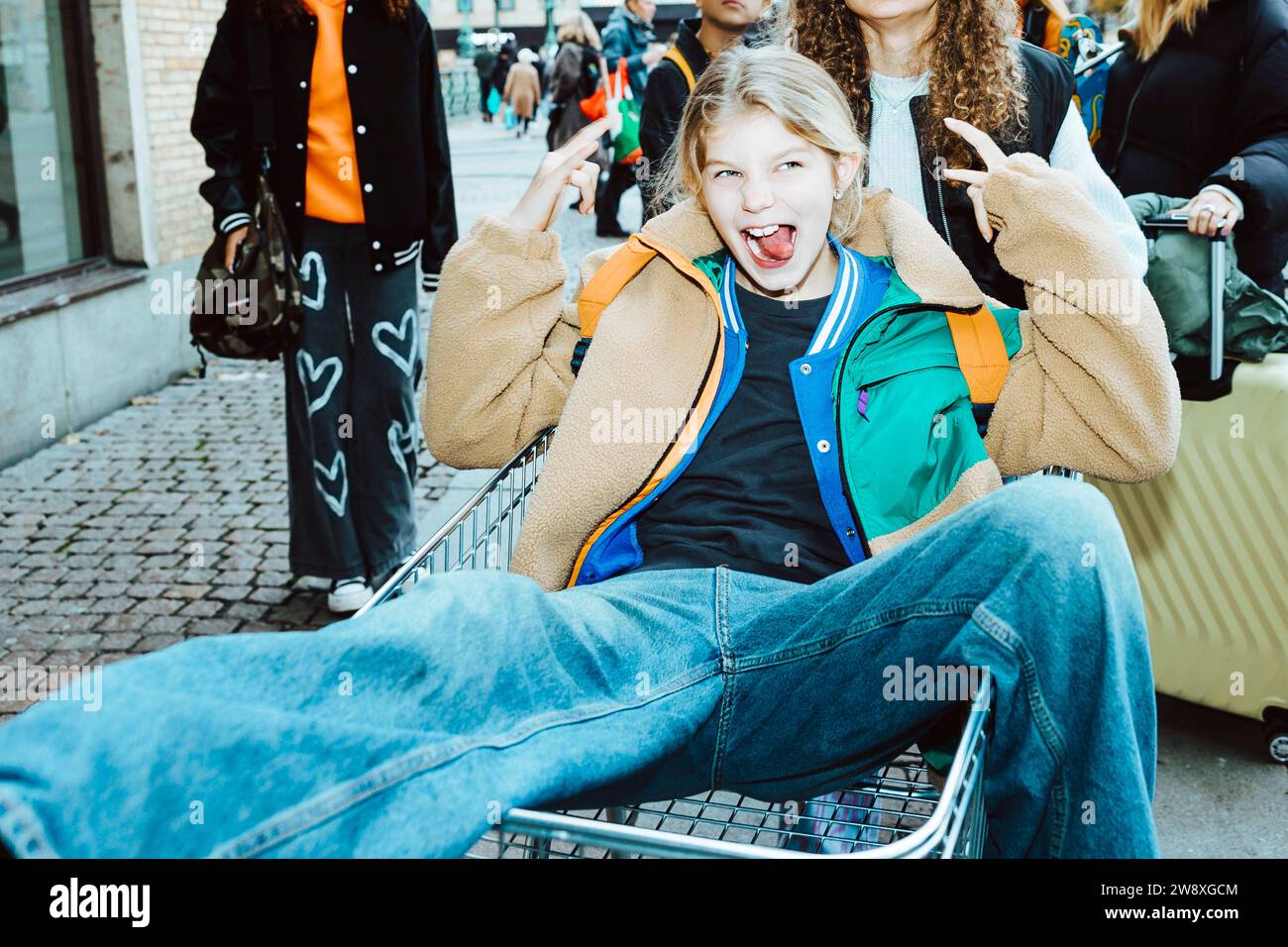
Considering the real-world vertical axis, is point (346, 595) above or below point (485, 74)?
below

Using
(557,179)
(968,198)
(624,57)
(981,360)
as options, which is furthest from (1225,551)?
(624,57)

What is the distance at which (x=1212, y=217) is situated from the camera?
3682 mm

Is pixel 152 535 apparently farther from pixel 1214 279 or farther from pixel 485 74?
pixel 485 74

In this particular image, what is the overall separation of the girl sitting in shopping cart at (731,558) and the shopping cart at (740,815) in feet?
0.20

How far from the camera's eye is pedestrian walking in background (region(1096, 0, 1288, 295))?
410 centimetres

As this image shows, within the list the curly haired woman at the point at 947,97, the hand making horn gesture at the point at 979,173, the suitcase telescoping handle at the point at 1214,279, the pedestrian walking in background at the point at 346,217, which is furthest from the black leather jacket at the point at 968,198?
the pedestrian walking in background at the point at 346,217

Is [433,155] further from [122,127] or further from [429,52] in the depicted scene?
[122,127]

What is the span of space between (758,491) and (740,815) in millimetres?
888

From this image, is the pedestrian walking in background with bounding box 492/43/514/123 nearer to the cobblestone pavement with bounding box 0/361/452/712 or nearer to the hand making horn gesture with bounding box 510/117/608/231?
the cobblestone pavement with bounding box 0/361/452/712

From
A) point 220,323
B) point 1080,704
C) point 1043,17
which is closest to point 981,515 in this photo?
point 1080,704

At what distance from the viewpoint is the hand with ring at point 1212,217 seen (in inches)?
144

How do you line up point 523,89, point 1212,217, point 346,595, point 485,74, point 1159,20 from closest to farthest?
point 1212,217, point 1159,20, point 346,595, point 523,89, point 485,74

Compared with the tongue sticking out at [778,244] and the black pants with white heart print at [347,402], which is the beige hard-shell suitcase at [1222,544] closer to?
the tongue sticking out at [778,244]

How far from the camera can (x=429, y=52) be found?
16.6 feet
